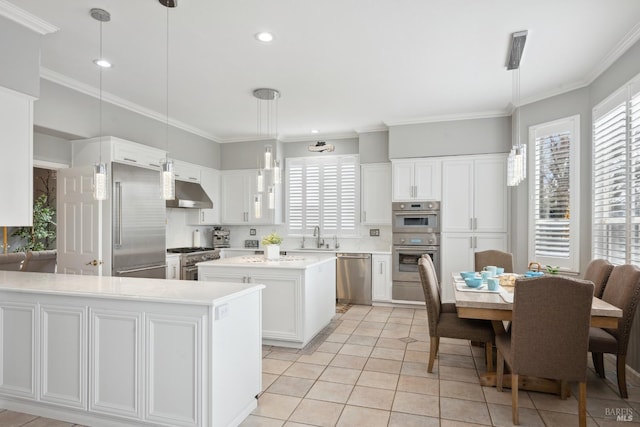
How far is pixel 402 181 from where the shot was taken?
19.4ft

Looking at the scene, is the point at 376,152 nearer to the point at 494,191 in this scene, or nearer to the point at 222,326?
the point at 494,191

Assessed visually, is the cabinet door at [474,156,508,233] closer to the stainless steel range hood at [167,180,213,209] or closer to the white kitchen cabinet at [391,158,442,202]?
the white kitchen cabinet at [391,158,442,202]

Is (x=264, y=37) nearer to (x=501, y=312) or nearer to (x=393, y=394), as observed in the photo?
(x=501, y=312)

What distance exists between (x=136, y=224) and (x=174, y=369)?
2.88 meters

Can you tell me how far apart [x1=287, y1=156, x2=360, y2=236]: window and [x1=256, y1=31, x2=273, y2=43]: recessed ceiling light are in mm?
3657

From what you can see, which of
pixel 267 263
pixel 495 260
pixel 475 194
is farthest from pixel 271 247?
pixel 475 194

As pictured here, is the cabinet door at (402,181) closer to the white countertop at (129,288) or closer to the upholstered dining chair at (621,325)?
the upholstered dining chair at (621,325)

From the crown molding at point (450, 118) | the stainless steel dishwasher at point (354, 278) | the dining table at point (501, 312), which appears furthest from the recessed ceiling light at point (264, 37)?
the stainless steel dishwasher at point (354, 278)

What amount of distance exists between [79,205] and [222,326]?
121 inches

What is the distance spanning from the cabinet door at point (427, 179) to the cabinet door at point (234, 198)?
3.03 metres

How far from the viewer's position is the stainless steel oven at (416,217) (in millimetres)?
5738

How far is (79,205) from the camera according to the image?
14.2 feet

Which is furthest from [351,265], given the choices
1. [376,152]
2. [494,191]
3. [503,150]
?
[503,150]

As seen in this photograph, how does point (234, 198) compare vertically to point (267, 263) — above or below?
above
